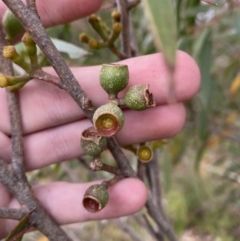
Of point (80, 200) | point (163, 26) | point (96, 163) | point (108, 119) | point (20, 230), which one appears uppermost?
point (163, 26)

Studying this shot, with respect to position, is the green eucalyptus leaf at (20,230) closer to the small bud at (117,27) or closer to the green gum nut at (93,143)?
the green gum nut at (93,143)

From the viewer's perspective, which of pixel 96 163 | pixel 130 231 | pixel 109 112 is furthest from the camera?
pixel 130 231

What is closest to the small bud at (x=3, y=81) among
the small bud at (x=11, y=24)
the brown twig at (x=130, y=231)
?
the small bud at (x=11, y=24)

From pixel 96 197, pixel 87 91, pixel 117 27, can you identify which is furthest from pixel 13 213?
pixel 117 27

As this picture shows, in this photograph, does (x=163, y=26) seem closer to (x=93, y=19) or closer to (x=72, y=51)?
(x=93, y=19)

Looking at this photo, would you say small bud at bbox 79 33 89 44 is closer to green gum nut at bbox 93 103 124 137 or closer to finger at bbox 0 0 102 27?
finger at bbox 0 0 102 27

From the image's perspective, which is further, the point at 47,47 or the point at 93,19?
the point at 93,19

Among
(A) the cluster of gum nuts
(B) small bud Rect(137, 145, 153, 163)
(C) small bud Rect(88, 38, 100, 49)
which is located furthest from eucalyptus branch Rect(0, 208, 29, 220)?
(C) small bud Rect(88, 38, 100, 49)
